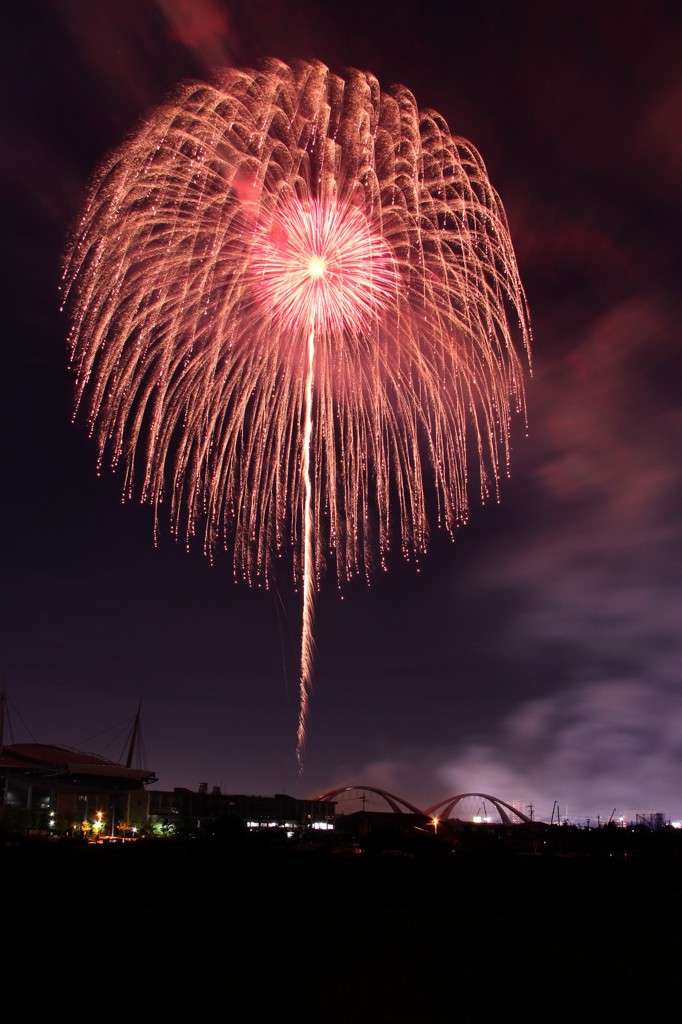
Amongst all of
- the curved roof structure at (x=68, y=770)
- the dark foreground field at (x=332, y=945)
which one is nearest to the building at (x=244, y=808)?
the curved roof structure at (x=68, y=770)

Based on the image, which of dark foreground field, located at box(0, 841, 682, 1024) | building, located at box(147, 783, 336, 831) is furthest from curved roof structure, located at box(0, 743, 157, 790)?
dark foreground field, located at box(0, 841, 682, 1024)

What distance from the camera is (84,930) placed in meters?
19.3

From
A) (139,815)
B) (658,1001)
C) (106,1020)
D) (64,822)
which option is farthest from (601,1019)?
(139,815)

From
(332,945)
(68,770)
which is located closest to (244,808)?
(68,770)

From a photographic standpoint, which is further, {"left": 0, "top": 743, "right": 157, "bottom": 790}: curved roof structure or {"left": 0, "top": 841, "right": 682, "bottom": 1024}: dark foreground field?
{"left": 0, "top": 743, "right": 157, "bottom": 790}: curved roof structure

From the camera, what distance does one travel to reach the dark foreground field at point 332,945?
1342cm

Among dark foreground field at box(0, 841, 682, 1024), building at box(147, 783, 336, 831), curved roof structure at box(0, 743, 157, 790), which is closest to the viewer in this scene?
A: dark foreground field at box(0, 841, 682, 1024)

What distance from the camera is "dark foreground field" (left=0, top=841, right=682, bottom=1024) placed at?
13.4m

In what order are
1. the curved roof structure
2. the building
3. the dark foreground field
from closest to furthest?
the dark foreground field, the curved roof structure, the building

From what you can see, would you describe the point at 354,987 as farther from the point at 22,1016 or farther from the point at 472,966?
the point at 22,1016

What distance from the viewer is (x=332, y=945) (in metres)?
18.5

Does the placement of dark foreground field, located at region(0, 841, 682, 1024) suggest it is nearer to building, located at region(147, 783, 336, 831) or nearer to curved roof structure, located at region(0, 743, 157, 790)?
curved roof structure, located at region(0, 743, 157, 790)

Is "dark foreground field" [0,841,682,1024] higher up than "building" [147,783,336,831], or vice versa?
"dark foreground field" [0,841,682,1024]

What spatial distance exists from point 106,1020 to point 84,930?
824 cm
